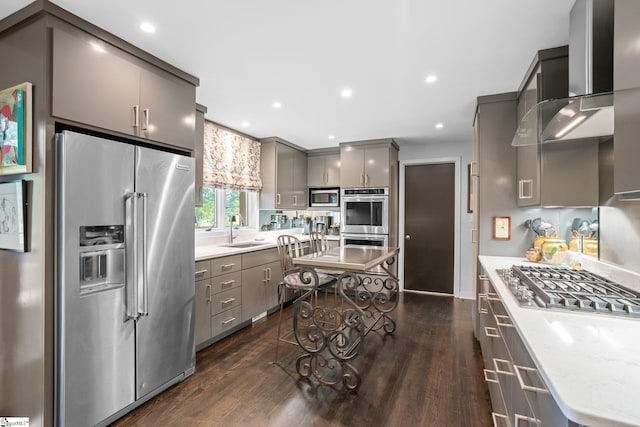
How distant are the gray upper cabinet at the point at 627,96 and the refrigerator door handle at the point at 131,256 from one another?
2.37 metres

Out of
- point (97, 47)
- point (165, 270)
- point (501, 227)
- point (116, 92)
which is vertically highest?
point (97, 47)

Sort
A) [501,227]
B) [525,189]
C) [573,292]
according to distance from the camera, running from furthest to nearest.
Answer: [501,227], [525,189], [573,292]

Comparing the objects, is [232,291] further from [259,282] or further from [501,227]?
[501,227]

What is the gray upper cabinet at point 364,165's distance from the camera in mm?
4539

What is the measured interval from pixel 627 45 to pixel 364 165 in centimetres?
370

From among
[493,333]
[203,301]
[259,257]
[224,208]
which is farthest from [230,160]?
[493,333]

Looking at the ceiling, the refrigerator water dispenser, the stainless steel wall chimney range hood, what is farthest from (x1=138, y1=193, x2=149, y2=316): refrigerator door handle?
the stainless steel wall chimney range hood

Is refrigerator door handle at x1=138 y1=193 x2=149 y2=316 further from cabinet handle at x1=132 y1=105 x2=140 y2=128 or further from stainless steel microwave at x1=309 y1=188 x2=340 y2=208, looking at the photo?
stainless steel microwave at x1=309 y1=188 x2=340 y2=208

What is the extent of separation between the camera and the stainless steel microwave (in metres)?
5.16

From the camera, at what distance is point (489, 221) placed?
2846 millimetres

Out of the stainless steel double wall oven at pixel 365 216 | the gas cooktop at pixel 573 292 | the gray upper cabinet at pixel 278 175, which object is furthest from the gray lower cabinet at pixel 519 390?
the gray upper cabinet at pixel 278 175

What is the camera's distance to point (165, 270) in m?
2.15

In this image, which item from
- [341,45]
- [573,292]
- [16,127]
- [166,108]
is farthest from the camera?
[166,108]

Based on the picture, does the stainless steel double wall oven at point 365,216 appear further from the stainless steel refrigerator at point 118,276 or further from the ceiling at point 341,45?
the stainless steel refrigerator at point 118,276
